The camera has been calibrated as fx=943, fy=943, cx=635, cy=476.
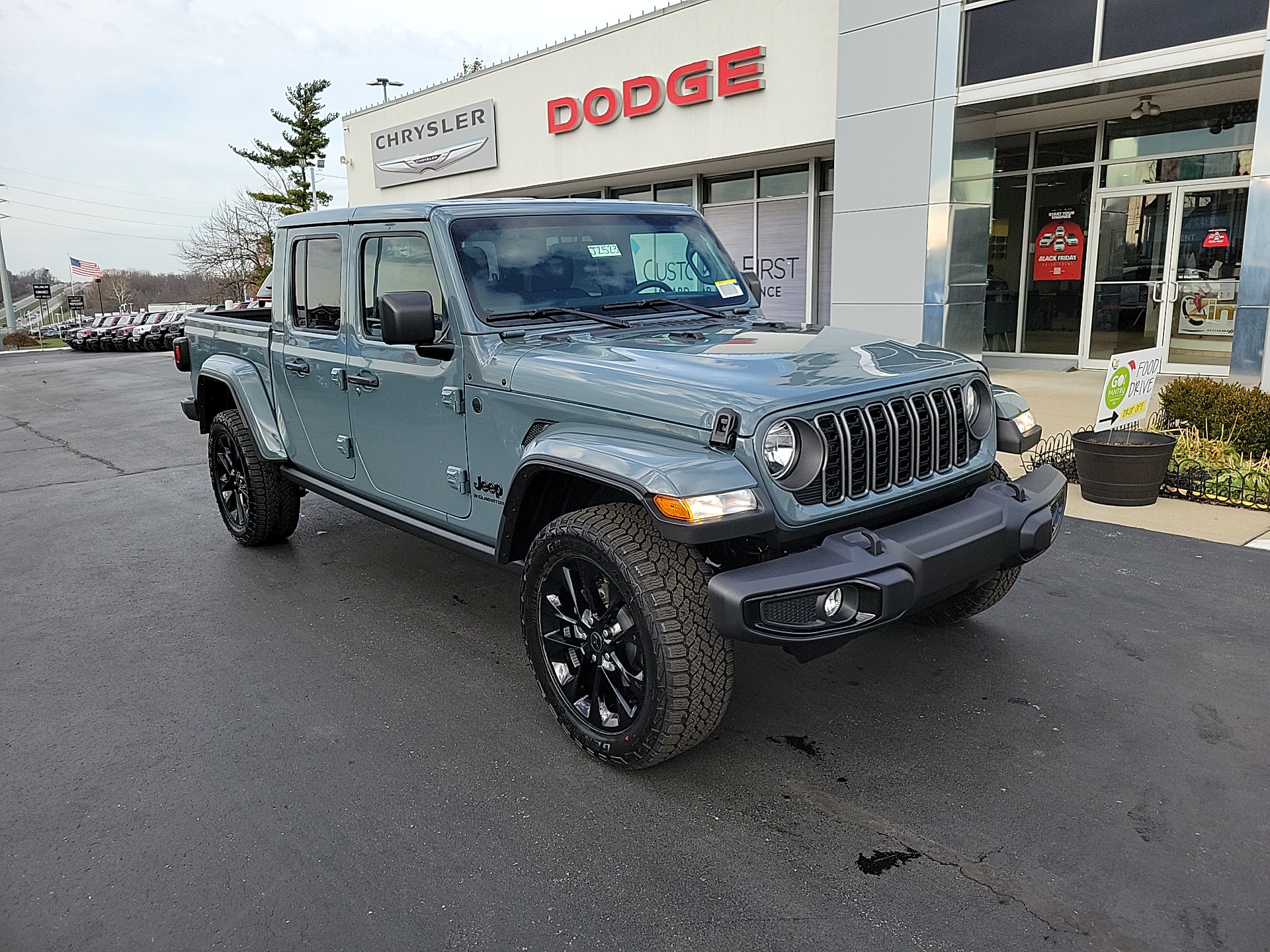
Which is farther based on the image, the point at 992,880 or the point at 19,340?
the point at 19,340

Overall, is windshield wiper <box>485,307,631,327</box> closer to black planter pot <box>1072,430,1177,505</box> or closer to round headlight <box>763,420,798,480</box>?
round headlight <box>763,420,798,480</box>

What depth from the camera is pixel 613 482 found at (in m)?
3.06

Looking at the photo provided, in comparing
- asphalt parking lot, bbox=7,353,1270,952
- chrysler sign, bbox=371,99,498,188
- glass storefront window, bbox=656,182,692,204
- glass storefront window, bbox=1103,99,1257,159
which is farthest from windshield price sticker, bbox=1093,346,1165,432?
chrysler sign, bbox=371,99,498,188

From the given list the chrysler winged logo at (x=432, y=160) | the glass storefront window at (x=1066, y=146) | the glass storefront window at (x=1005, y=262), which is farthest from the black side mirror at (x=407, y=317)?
the chrysler winged logo at (x=432, y=160)

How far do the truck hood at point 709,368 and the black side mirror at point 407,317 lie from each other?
356 mm

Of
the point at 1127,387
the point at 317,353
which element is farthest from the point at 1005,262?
the point at 317,353

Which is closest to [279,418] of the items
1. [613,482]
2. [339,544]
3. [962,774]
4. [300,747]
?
[339,544]

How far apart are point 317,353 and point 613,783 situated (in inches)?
114

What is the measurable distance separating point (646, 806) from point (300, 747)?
1378 millimetres

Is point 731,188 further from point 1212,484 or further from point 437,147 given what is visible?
point 1212,484

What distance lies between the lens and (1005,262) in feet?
46.5

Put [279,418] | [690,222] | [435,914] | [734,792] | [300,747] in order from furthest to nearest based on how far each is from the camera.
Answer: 1. [279,418]
2. [690,222]
3. [300,747]
4. [734,792]
5. [435,914]

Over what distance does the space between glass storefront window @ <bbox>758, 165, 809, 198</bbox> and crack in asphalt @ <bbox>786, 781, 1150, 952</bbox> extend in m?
14.9

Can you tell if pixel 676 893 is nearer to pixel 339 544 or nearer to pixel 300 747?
pixel 300 747
